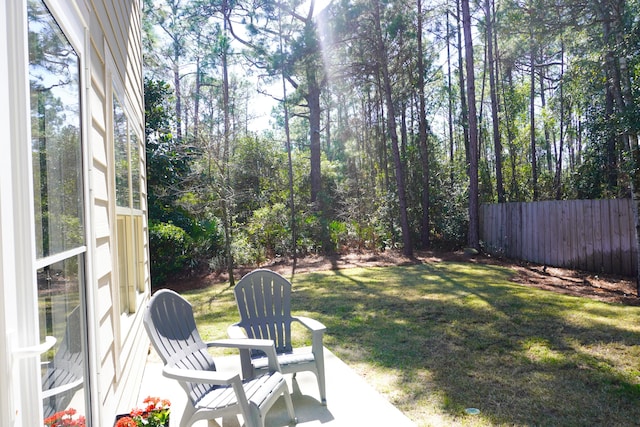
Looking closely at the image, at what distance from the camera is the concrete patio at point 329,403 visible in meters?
3.00

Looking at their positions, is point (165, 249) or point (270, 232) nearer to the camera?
point (165, 249)

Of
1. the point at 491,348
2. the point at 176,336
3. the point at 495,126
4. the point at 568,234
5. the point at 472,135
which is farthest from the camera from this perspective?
the point at 495,126

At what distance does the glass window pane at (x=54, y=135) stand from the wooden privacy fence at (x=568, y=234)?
9232mm

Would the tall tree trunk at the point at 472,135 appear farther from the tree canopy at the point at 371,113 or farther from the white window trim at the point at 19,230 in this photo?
the white window trim at the point at 19,230

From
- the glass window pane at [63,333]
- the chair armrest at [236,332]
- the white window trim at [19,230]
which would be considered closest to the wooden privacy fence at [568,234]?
the chair armrest at [236,332]

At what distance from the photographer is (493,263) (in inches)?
432

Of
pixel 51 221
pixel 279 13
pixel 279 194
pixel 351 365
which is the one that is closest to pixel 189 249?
pixel 279 194

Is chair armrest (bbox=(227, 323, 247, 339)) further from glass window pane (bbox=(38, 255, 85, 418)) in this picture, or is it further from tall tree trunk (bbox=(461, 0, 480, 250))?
tall tree trunk (bbox=(461, 0, 480, 250))

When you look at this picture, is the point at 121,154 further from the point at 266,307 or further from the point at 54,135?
the point at 54,135

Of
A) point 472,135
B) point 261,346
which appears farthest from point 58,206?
point 472,135

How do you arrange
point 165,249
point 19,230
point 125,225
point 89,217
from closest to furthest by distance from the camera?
1. point 19,230
2. point 89,217
3. point 125,225
4. point 165,249

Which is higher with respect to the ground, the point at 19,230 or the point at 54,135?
the point at 54,135

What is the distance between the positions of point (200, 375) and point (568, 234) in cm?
949

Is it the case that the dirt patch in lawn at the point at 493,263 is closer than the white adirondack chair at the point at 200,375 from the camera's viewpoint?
No
